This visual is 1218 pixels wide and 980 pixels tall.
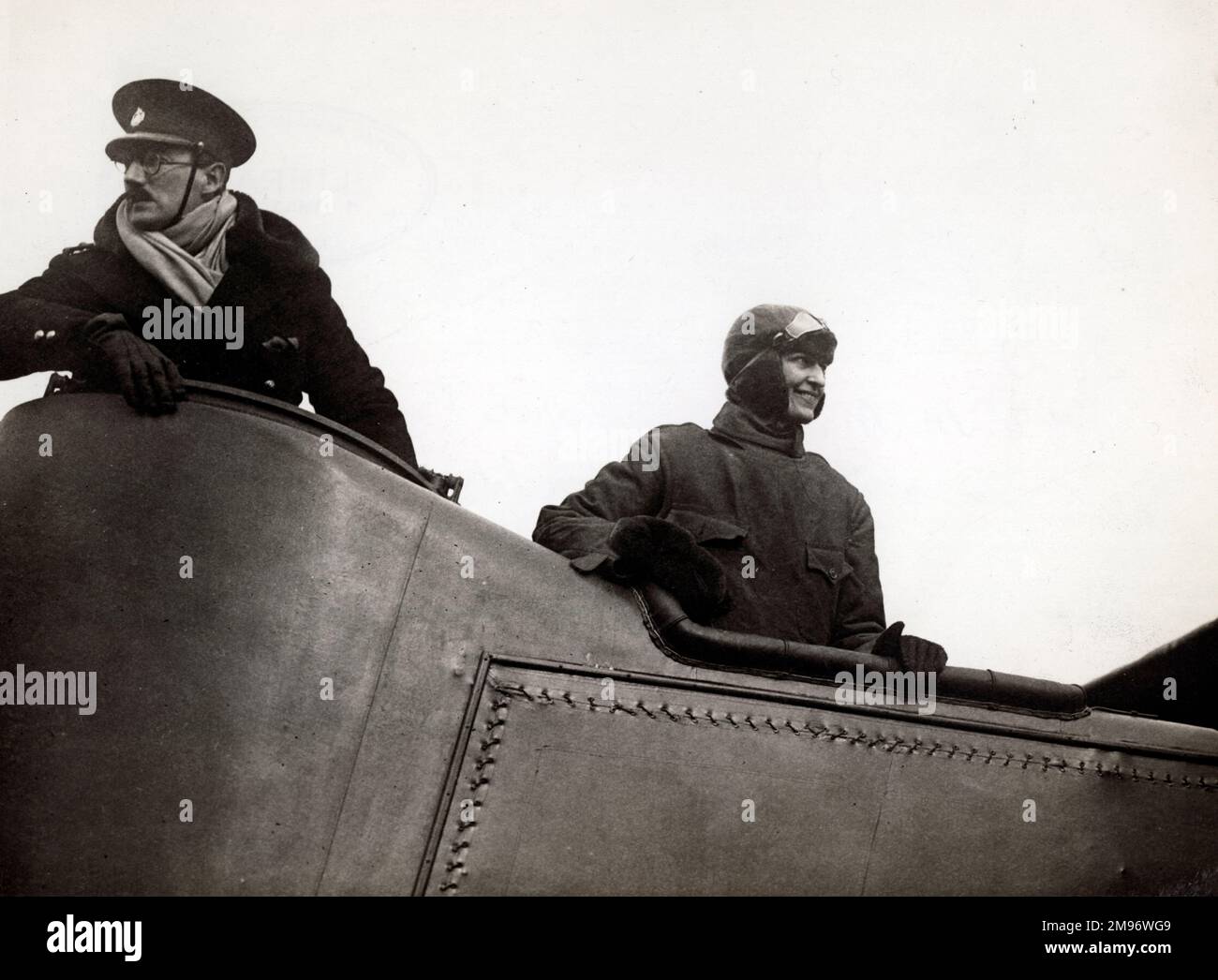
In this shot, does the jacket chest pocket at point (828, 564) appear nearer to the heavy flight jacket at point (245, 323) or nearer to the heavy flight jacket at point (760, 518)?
the heavy flight jacket at point (760, 518)

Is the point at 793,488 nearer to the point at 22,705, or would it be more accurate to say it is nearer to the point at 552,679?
the point at 552,679

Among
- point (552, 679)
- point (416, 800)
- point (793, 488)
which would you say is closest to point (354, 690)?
point (416, 800)

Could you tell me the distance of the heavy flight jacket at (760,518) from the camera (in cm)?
461

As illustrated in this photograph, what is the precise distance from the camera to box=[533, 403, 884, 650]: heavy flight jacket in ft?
15.1

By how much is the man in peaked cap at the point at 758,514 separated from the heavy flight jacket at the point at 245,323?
85 cm

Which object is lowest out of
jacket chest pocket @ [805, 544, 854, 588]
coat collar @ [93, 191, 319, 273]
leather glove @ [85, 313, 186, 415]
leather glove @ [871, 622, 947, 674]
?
leather glove @ [871, 622, 947, 674]

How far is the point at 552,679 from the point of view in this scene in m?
3.68

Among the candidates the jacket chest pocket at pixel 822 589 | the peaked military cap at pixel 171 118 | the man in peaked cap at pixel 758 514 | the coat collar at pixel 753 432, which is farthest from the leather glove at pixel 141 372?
the jacket chest pocket at pixel 822 589

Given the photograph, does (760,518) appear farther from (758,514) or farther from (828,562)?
(828,562)

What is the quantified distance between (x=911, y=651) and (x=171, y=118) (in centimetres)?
323

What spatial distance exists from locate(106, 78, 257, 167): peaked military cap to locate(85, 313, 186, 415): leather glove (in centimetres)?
96

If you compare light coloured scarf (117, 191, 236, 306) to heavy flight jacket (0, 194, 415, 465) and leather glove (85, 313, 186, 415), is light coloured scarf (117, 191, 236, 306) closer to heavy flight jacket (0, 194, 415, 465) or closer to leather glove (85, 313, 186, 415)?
heavy flight jacket (0, 194, 415, 465)

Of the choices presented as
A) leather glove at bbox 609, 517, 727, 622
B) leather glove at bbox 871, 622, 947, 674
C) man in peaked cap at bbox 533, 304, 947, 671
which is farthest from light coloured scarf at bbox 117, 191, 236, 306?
leather glove at bbox 871, 622, 947, 674
